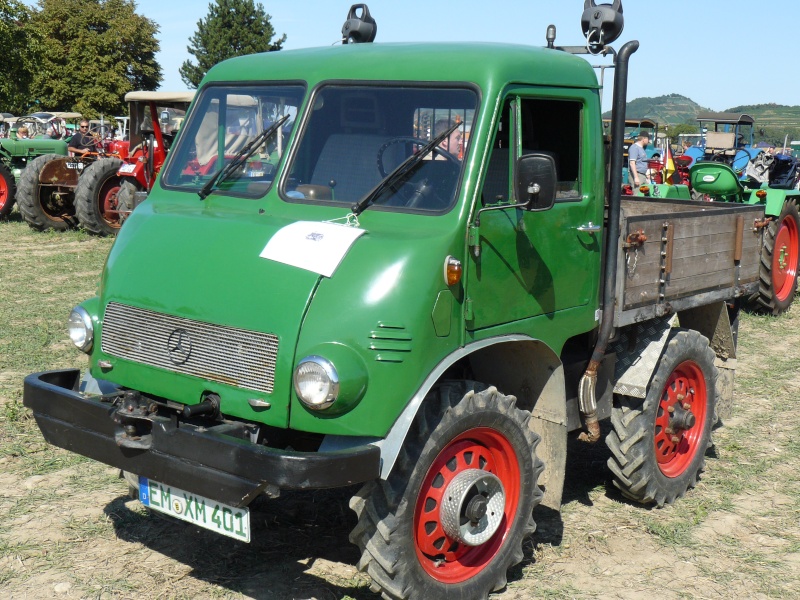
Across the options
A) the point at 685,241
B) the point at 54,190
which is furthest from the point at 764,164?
the point at 54,190

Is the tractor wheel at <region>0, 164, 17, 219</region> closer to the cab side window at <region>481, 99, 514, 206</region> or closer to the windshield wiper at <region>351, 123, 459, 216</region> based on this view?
the windshield wiper at <region>351, 123, 459, 216</region>

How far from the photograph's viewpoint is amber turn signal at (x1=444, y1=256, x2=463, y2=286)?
380 cm

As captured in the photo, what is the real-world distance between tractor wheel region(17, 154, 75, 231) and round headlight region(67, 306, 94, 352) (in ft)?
43.1

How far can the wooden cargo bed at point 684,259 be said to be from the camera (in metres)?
4.93

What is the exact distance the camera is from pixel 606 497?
5.52 metres

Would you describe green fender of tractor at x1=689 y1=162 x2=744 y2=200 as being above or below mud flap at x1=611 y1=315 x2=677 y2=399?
above

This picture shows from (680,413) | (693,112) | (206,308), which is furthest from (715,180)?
(693,112)

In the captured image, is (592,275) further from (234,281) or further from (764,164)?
(764,164)

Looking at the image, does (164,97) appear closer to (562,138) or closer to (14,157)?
(14,157)

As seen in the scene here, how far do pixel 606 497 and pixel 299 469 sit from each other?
267 centimetres

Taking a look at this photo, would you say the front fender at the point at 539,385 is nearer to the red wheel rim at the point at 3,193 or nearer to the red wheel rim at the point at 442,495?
the red wheel rim at the point at 442,495

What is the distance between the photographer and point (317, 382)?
11.6ft

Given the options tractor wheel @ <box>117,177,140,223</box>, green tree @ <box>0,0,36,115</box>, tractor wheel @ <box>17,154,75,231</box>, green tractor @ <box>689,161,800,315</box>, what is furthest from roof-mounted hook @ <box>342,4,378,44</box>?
green tree @ <box>0,0,36,115</box>

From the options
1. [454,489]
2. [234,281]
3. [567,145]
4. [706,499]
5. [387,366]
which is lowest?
[706,499]
